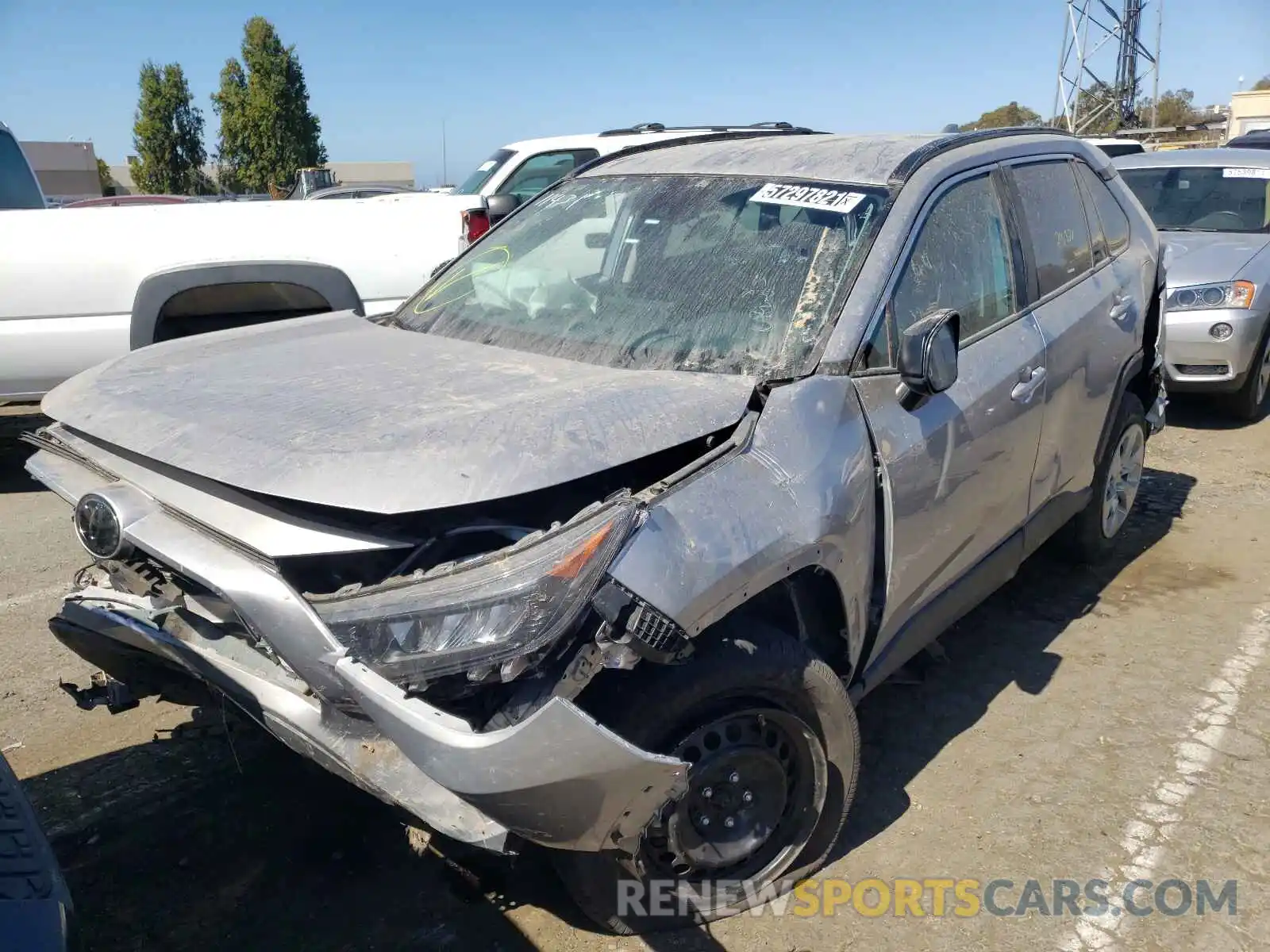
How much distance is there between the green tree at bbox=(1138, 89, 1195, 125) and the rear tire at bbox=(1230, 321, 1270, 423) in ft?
145

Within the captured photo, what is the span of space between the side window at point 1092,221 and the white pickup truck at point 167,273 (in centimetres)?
183

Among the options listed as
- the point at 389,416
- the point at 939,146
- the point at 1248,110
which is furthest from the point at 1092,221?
the point at 1248,110

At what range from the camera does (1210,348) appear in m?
7.03

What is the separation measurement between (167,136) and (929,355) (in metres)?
43.7

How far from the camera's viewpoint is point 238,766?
330cm

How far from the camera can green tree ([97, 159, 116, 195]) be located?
1694 inches

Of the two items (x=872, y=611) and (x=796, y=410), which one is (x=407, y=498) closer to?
(x=796, y=410)

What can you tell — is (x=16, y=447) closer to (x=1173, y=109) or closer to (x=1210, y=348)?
(x=1210, y=348)

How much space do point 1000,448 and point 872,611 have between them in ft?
2.68

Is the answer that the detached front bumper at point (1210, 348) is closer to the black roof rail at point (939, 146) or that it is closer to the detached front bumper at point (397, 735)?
the black roof rail at point (939, 146)

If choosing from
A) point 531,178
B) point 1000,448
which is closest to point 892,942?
point 1000,448

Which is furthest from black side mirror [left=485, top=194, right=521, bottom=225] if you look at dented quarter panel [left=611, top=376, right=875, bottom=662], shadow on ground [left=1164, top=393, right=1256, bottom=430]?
shadow on ground [left=1164, top=393, right=1256, bottom=430]

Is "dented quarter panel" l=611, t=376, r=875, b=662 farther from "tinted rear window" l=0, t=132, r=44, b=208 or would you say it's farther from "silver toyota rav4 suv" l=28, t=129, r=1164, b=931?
"tinted rear window" l=0, t=132, r=44, b=208

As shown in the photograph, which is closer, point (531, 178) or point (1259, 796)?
point (1259, 796)
